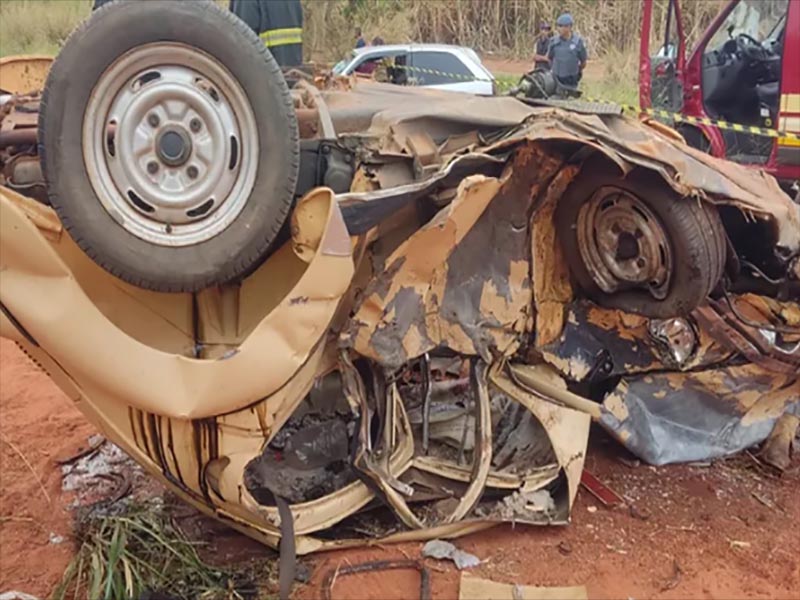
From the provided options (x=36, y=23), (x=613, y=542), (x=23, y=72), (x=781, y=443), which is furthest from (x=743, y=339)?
(x=36, y=23)

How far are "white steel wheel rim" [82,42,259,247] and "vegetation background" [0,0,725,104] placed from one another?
16.7 m

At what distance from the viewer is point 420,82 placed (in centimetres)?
1173

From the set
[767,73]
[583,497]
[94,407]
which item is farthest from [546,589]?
[767,73]

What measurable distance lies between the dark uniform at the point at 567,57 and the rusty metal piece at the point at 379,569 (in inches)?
354

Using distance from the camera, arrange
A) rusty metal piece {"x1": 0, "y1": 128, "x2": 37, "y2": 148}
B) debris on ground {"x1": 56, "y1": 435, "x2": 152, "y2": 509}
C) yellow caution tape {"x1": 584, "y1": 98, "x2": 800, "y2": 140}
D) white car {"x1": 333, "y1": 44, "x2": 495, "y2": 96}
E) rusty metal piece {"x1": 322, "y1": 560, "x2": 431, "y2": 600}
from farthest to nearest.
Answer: white car {"x1": 333, "y1": 44, "x2": 495, "y2": 96}
yellow caution tape {"x1": 584, "y1": 98, "x2": 800, "y2": 140}
debris on ground {"x1": 56, "y1": 435, "x2": 152, "y2": 509}
rusty metal piece {"x1": 322, "y1": 560, "x2": 431, "y2": 600}
rusty metal piece {"x1": 0, "y1": 128, "x2": 37, "y2": 148}

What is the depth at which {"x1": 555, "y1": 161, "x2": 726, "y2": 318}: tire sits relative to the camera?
11.4 feet

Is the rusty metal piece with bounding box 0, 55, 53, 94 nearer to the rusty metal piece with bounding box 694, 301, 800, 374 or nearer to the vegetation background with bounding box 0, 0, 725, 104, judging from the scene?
the rusty metal piece with bounding box 694, 301, 800, 374

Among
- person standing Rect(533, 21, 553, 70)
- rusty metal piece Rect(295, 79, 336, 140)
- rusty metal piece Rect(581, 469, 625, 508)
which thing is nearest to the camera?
rusty metal piece Rect(295, 79, 336, 140)

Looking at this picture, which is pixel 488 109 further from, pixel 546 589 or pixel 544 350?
pixel 546 589

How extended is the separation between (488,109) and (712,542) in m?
1.95

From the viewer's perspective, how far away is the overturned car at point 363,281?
2.90 m

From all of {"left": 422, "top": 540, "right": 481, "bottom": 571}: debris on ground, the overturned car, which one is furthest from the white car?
{"left": 422, "top": 540, "right": 481, "bottom": 571}: debris on ground

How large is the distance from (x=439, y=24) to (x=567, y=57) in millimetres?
10946

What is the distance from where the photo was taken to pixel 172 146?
2.93 m
